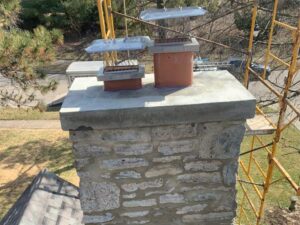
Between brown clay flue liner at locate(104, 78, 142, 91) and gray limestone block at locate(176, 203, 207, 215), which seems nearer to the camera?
brown clay flue liner at locate(104, 78, 142, 91)

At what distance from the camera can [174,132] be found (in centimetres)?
270

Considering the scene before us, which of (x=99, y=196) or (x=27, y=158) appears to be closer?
(x=99, y=196)

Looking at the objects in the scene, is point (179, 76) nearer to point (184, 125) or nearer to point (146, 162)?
point (184, 125)

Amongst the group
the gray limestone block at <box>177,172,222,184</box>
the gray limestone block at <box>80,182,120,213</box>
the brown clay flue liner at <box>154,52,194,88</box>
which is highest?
the brown clay flue liner at <box>154,52,194,88</box>

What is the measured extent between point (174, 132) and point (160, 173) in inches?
16.0

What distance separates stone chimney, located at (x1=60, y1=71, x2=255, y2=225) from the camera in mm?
2584

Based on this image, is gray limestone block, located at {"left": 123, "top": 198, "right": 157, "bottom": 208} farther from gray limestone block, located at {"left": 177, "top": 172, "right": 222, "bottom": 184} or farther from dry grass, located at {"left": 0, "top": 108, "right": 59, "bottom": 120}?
dry grass, located at {"left": 0, "top": 108, "right": 59, "bottom": 120}

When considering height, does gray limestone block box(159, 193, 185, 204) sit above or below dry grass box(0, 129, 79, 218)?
above

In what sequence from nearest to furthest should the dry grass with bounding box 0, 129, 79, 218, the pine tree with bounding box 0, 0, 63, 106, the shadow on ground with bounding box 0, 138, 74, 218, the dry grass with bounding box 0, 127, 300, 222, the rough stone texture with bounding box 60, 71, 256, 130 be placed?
1. the rough stone texture with bounding box 60, 71, 256, 130
2. the pine tree with bounding box 0, 0, 63, 106
3. the dry grass with bounding box 0, 127, 300, 222
4. the shadow on ground with bounding box 0, 138, 74, 218
5. the dry grass with bounding box 0, 129, 79, 218

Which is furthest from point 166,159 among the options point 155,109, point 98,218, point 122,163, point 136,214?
point 98,218

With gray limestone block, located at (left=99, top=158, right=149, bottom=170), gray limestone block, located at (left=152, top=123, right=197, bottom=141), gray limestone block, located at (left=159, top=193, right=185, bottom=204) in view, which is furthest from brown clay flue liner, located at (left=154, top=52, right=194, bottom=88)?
gray limestone block, located at (left=159, top=193, right=185, bottom=204)

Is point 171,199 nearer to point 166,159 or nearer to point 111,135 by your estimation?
point 166,159

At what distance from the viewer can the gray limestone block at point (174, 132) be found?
2.68 metres

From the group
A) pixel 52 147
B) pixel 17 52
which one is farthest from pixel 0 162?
pixel 17 52
